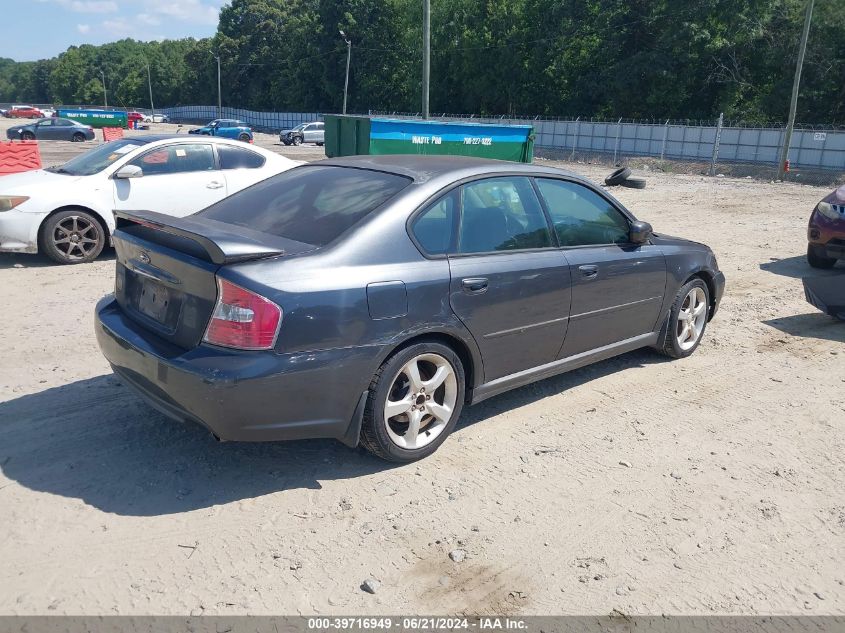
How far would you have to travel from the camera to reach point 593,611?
2812 millimetres

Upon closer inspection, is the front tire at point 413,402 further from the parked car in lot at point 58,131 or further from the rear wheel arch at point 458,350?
the parked car in lot at point 58,131

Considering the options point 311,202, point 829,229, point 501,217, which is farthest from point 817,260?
point 311,202

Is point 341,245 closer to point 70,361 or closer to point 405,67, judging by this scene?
point 70,361

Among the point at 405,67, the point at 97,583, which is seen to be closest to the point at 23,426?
the point at 97,583

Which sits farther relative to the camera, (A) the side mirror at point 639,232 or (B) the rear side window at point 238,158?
(B) the rear side window at point 238,158

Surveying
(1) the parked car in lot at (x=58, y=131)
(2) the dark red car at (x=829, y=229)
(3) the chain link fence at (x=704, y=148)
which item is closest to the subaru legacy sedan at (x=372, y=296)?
(2) the dark red car at (x=829, y=229)

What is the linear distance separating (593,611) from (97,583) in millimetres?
1989

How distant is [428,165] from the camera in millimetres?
4348

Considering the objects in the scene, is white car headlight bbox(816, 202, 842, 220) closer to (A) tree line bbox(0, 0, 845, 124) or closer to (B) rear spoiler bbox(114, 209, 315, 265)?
(B) rear spoiler bbox(114, 209, 315, 265)

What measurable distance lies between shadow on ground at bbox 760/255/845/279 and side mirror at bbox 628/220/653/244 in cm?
519

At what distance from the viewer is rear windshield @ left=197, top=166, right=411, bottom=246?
3809 mm

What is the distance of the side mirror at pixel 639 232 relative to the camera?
4.93 m

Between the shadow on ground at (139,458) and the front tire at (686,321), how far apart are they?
178 centimetres

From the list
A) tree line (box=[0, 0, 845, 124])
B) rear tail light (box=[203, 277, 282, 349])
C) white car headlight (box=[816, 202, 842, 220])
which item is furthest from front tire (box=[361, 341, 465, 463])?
tree line (box=[0, 0, 845, 124])
